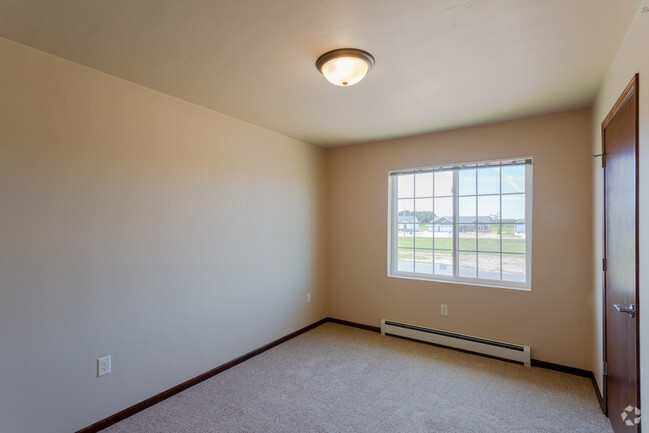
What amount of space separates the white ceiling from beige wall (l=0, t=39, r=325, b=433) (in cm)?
29

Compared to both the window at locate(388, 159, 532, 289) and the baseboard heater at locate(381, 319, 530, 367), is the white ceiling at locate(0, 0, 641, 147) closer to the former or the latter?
the window at locate(388, 159, 532, 289)

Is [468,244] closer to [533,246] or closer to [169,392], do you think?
[533,246]

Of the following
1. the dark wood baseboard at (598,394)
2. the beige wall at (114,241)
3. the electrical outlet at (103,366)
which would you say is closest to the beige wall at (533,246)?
the dark wood baseboard at (598,394)

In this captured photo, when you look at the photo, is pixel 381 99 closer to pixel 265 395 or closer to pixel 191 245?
pixel 191 245

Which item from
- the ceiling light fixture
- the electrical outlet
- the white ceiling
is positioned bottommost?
the electrical outlet

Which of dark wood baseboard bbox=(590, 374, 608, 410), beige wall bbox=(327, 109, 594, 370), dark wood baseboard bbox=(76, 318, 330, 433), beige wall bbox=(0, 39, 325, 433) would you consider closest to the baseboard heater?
beige wall bbox=(327, 109, 594, 370)

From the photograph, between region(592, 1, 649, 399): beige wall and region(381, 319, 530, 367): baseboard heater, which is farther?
region(381, 319, 530, 367): baseboard heater

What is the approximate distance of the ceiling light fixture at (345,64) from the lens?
6.37 feet

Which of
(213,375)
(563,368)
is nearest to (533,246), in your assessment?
(563,368)

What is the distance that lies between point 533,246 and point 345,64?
255cm

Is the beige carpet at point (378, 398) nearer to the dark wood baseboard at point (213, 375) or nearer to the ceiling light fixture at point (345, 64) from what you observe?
the dark wood baseboard at point (213, 375)

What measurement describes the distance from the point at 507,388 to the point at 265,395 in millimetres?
2007

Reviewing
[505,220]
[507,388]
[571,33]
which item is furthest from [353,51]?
Result: [507,388]

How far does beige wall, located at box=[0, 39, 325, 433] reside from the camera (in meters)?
1.90
